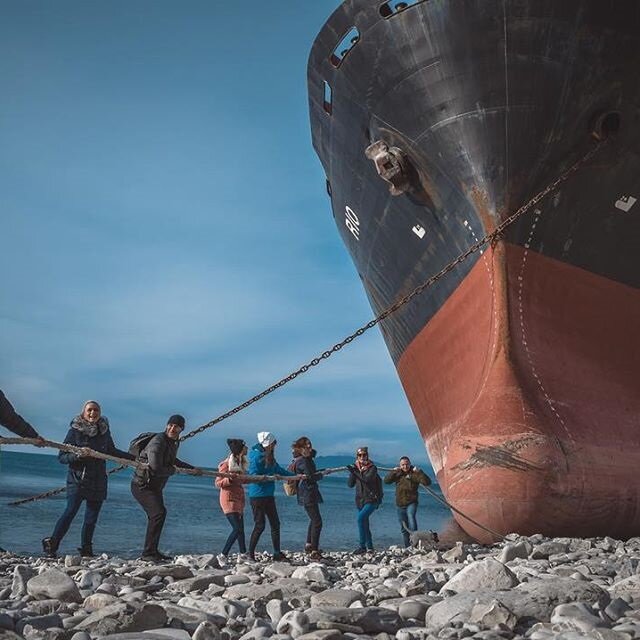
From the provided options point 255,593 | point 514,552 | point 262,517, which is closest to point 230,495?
point 262,517

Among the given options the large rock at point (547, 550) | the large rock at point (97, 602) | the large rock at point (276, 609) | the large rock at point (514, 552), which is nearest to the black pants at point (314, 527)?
the large rock at point (514, 552)

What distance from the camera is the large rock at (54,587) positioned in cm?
347

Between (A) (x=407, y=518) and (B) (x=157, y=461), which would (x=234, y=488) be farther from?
(A) (x=407, y=518)

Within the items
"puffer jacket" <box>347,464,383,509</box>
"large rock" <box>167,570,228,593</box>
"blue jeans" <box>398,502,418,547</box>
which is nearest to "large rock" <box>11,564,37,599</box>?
"large rock" <box>167,570,228,593</box>

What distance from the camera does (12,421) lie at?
5047 mm

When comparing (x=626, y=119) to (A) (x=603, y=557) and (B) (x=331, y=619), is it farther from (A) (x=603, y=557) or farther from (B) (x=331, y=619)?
(B) (x=331, y=619)

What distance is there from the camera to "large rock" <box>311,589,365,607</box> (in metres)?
3.22

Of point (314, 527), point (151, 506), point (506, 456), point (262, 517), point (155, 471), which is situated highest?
point (506, 456)

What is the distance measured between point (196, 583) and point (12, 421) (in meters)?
2.04

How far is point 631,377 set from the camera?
7898 millimetres

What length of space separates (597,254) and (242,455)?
15.3 ft

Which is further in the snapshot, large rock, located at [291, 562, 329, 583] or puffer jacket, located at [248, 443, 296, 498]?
puffer jacket, located at [248, 443, 296, 498]

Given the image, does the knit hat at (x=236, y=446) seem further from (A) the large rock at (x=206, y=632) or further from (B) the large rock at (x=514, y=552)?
(A) the large rock at (x=206, y=632)

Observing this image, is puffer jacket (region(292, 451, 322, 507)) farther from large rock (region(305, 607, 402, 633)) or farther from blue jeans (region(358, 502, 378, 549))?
large rock (region(305, 607, 402, 633))
